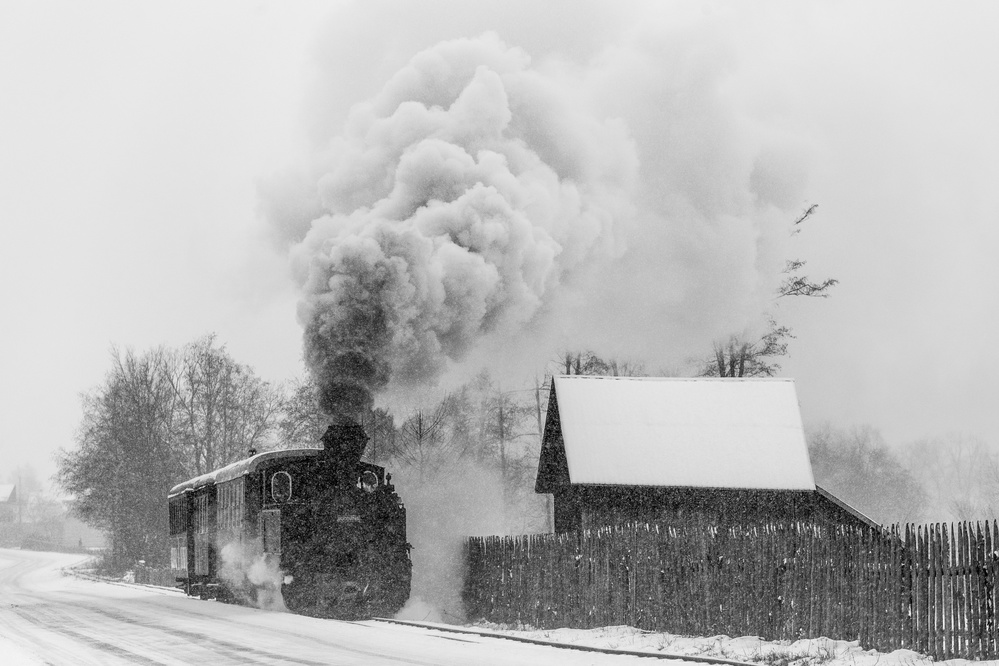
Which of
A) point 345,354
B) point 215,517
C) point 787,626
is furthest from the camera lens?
point 215,517

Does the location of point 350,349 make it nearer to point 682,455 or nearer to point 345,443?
point 345,443

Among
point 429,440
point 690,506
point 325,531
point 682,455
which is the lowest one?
point 690,506

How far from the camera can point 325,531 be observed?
731 inches

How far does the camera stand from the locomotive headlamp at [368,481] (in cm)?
1920

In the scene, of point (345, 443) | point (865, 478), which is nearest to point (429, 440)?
point (345, 443)

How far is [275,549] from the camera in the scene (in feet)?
60.5

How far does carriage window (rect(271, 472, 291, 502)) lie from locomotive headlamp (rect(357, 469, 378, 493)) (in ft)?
4.05

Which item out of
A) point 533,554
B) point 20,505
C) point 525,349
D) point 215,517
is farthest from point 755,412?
point 20,505

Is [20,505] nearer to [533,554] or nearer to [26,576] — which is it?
[26,576]

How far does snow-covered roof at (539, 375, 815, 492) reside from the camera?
24.9 meters

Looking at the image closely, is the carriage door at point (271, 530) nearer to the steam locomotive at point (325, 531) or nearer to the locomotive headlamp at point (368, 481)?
the steam locomotive at point (325, 531)

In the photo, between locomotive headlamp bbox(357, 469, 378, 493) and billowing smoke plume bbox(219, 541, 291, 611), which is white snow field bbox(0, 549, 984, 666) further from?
locomotive headlamp bbox(357, 469, 378, 493)

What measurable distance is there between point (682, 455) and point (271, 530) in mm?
10705

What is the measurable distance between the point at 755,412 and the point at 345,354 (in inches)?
458
